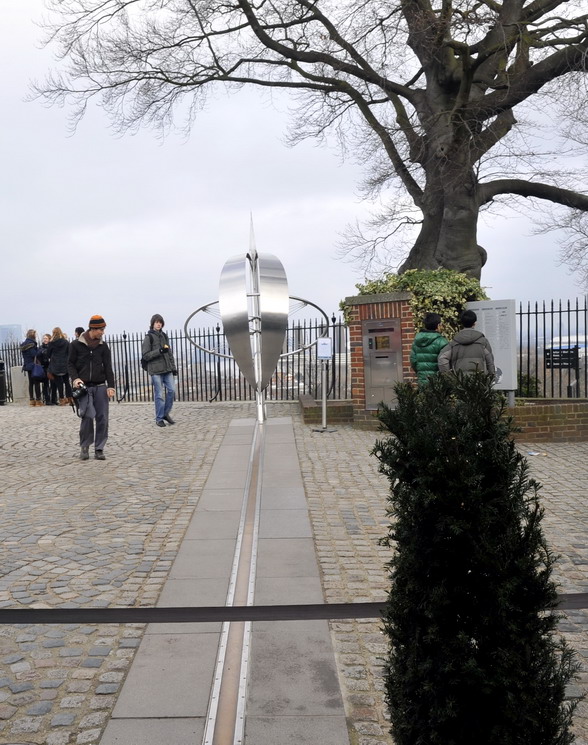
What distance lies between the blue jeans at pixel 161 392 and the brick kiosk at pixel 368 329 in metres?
3.47

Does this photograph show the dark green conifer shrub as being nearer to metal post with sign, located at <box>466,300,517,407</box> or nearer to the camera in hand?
the camera in hand

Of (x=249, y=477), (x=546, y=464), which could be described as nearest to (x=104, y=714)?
(x=249, y=477)

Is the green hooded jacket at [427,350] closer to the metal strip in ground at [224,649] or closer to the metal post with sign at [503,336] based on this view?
the metal post with sign at [503,336]

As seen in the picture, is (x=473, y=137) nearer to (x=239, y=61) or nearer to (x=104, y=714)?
(x=239, y=61)

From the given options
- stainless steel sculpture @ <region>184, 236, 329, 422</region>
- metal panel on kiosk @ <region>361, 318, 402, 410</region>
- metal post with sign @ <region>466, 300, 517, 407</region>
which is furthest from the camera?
metal panel on kiosk @ <region>361, 318, 402, 410</region>

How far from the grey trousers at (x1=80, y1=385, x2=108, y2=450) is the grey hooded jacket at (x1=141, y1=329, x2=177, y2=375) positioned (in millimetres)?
3204

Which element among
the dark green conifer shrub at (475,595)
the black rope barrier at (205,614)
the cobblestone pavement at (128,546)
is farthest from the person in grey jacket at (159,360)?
the dark green conifer shrub at (475,595)

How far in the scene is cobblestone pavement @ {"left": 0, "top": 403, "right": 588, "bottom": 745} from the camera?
11.4 ft

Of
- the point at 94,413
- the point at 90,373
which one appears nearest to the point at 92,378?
the point at 90,373

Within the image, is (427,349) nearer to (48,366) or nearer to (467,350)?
(467,350)

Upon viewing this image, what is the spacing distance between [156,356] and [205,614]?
32.4 feet

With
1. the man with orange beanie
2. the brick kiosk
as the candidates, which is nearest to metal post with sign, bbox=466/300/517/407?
the brick kiosk

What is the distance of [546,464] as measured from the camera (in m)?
9.75

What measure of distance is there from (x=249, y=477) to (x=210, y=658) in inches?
187
